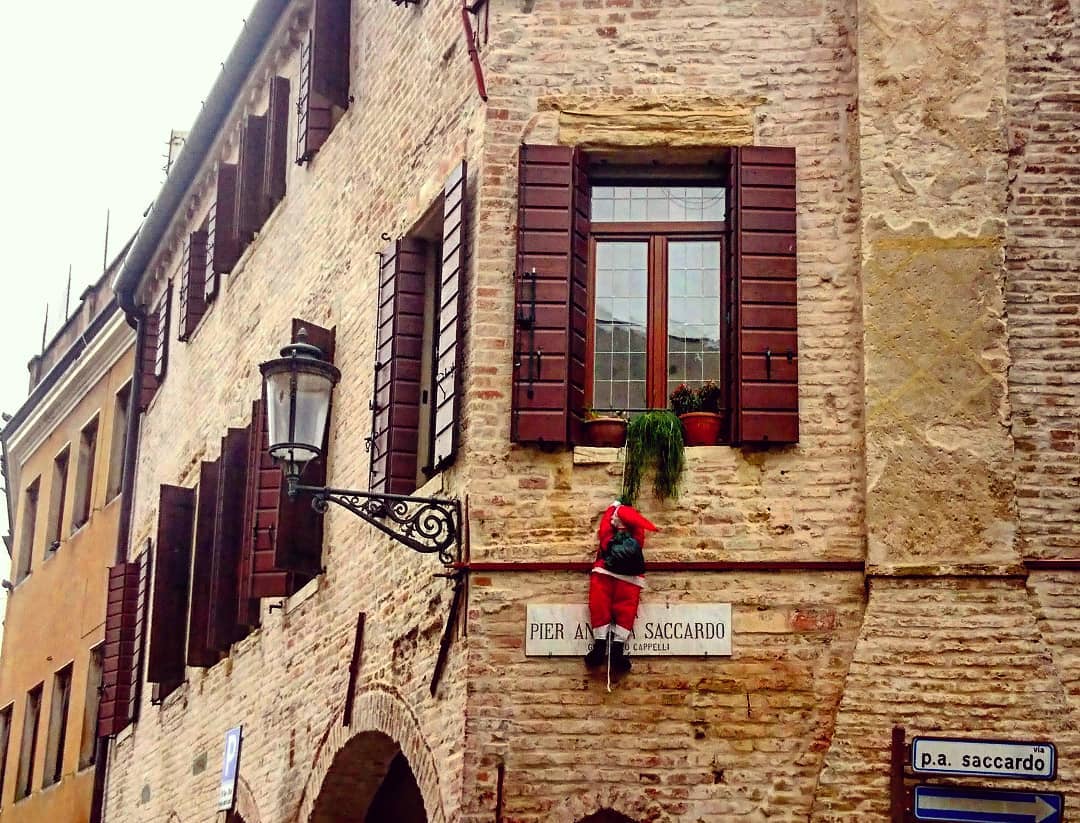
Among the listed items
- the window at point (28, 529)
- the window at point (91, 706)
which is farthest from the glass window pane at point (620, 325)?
the window at point (28, 529)

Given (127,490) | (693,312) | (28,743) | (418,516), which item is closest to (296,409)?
(418,516)

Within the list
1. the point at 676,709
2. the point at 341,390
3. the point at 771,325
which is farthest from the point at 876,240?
the point at 341,390

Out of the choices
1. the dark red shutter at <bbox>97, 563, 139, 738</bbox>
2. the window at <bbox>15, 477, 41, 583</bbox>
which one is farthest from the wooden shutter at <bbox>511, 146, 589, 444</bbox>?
the window at <bbox>15, 477, 41, 583</bbox>

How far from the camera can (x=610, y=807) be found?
10.1 metres

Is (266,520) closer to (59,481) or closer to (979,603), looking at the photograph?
(979,603)

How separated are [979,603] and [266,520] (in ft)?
19.0

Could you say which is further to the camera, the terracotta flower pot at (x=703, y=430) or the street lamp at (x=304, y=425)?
the terracotta flower pot at (x=703, y=430)

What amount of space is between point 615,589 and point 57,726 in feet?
44.6

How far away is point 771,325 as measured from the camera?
1072 cm

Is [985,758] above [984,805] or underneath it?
above

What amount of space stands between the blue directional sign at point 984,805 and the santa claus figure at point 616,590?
5.68 ft

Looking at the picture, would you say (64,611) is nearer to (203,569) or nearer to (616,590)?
(203,569)

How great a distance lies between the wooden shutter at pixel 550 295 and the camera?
423 inches

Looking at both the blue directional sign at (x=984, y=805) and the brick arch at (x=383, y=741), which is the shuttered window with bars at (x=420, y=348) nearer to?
the brick arch at (x=383, y=741)
